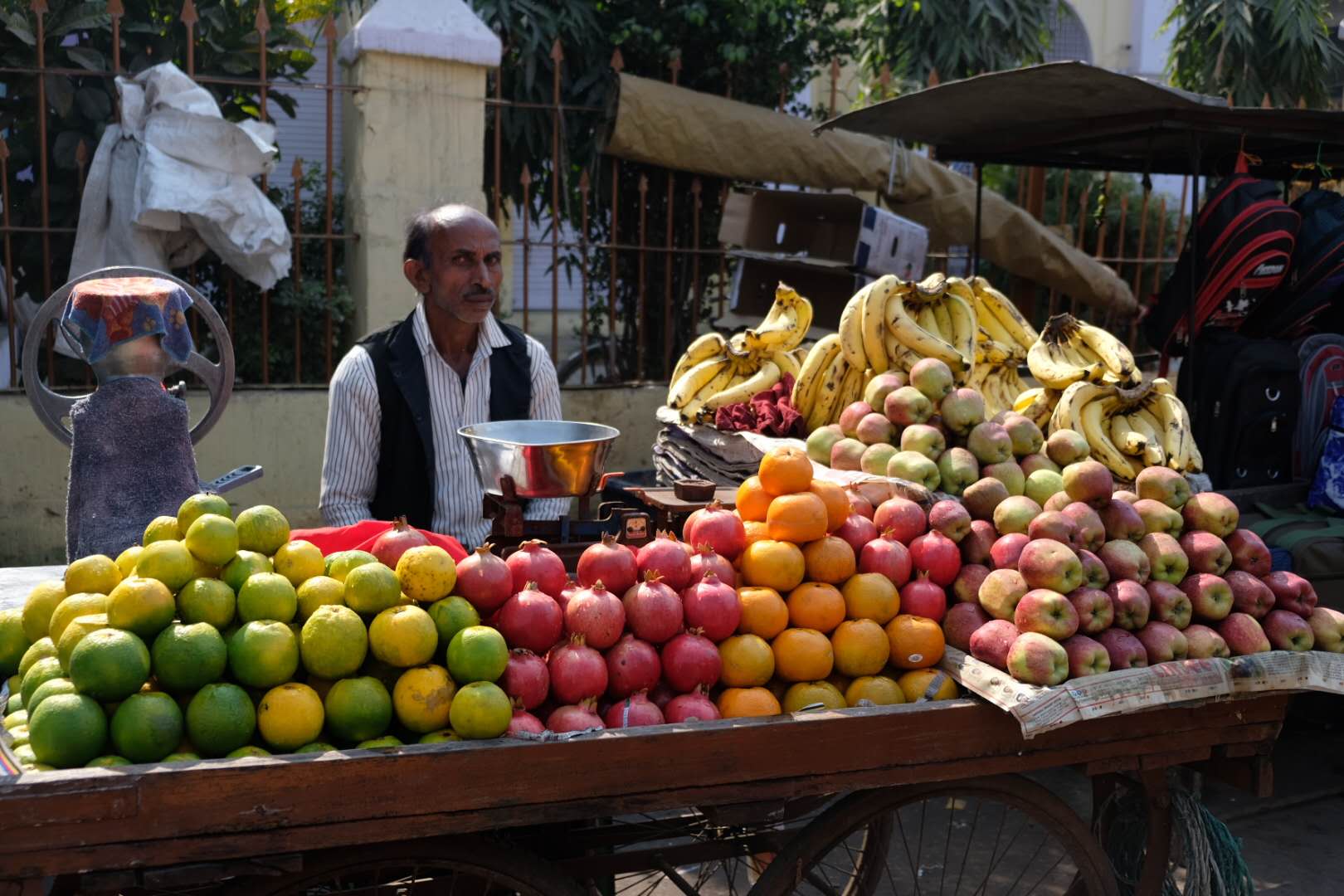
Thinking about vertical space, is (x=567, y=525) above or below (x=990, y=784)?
above

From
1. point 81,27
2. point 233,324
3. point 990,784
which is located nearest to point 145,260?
point 233,324

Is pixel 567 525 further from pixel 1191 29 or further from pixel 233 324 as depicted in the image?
pixel 1191 29

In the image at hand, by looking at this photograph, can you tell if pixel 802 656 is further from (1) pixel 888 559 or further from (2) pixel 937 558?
(2) pixel 937 558

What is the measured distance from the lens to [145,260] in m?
5.52

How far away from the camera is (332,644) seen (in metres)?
2.07

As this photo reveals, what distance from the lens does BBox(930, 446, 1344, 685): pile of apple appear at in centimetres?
247

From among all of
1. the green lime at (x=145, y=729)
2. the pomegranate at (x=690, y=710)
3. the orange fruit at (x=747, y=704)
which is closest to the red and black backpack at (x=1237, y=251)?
the orange fruit at (x=747, y=704)

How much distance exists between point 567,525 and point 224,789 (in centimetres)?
102

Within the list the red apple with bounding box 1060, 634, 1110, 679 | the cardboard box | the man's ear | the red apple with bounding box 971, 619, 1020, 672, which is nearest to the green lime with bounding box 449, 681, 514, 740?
the red apple with bounding box 971, 619, 1020, 672

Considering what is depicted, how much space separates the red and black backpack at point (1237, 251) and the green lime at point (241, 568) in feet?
12.8

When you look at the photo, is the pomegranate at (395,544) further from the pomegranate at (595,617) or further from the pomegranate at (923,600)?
the pomegranate at (923,600)

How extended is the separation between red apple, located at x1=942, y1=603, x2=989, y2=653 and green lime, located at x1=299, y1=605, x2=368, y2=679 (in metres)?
1.30

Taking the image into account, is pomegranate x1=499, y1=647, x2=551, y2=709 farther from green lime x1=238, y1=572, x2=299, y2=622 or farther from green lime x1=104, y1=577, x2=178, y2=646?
green lime x1=104, y1=577, x2=178, y2=646

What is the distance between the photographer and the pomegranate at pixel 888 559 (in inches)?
104
